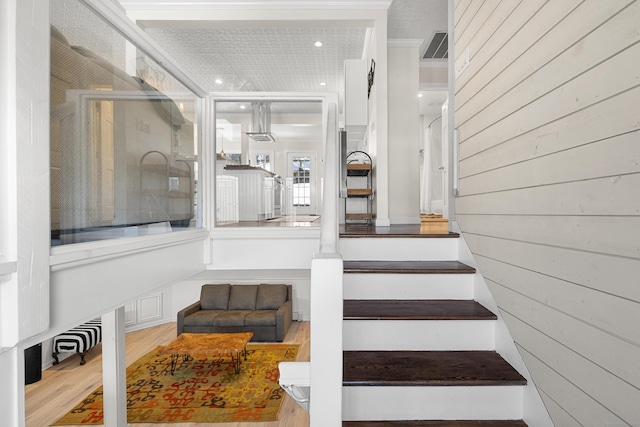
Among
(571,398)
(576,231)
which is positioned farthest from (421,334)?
(576,231)

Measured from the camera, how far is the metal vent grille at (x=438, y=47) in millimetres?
4844

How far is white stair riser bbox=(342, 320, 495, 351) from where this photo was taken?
1.80 metres

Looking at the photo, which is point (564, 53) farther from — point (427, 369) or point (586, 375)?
point (427, 369)

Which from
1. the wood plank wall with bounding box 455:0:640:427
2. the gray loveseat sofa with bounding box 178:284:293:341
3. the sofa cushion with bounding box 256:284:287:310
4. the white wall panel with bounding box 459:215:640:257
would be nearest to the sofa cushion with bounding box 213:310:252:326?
the gray loveseat sofa with bounding box 178:284:293:341

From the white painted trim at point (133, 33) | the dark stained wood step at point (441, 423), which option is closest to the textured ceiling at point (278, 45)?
the white painted trim at point (133, 33)

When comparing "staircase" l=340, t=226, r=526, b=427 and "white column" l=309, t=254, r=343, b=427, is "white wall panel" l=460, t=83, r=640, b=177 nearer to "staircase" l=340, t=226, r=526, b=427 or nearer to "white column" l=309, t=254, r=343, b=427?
"staircase" l=340, t=226, r=526, b=427

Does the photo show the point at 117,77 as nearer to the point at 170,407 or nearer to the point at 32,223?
the point at 32,223

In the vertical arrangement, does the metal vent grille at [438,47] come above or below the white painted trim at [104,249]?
above

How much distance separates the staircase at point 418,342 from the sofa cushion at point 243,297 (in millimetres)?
4677

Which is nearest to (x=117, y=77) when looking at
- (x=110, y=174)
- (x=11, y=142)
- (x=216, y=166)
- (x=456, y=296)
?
(x=110, y=174)

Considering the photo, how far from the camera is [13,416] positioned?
0.91 metres

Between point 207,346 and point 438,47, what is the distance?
5.31m

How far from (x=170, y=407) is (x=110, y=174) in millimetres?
3538

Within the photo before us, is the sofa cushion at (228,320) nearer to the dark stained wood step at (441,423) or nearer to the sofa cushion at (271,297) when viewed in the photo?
the sofa cushion at (271,297)
